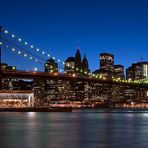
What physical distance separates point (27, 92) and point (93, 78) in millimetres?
20303

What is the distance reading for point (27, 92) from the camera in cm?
10550

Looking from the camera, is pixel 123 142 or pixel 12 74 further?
pixel 12 74

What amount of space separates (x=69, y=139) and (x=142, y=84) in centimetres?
6305

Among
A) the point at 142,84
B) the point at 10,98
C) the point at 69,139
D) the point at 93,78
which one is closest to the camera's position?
the point at 69,139

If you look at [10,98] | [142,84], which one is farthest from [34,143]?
[10,98]

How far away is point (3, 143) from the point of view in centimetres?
3067

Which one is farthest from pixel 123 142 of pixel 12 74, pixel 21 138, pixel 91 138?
pixel 12 74

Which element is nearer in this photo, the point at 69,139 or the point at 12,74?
the point at 69,139

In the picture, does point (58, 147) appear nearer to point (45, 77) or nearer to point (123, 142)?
point (123, 142)

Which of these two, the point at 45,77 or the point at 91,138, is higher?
the point at 45,77

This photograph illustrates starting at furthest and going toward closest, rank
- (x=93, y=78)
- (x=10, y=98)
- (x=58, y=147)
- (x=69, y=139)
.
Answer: (x=10, y=98)
(x=93, y=78)
(x=69, y=139)
(x=58, y=147)

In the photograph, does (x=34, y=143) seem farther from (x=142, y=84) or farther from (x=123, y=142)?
(x=142, y=84)

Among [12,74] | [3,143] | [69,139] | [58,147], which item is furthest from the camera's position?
[12,74]

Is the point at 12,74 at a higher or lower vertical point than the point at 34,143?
higher
